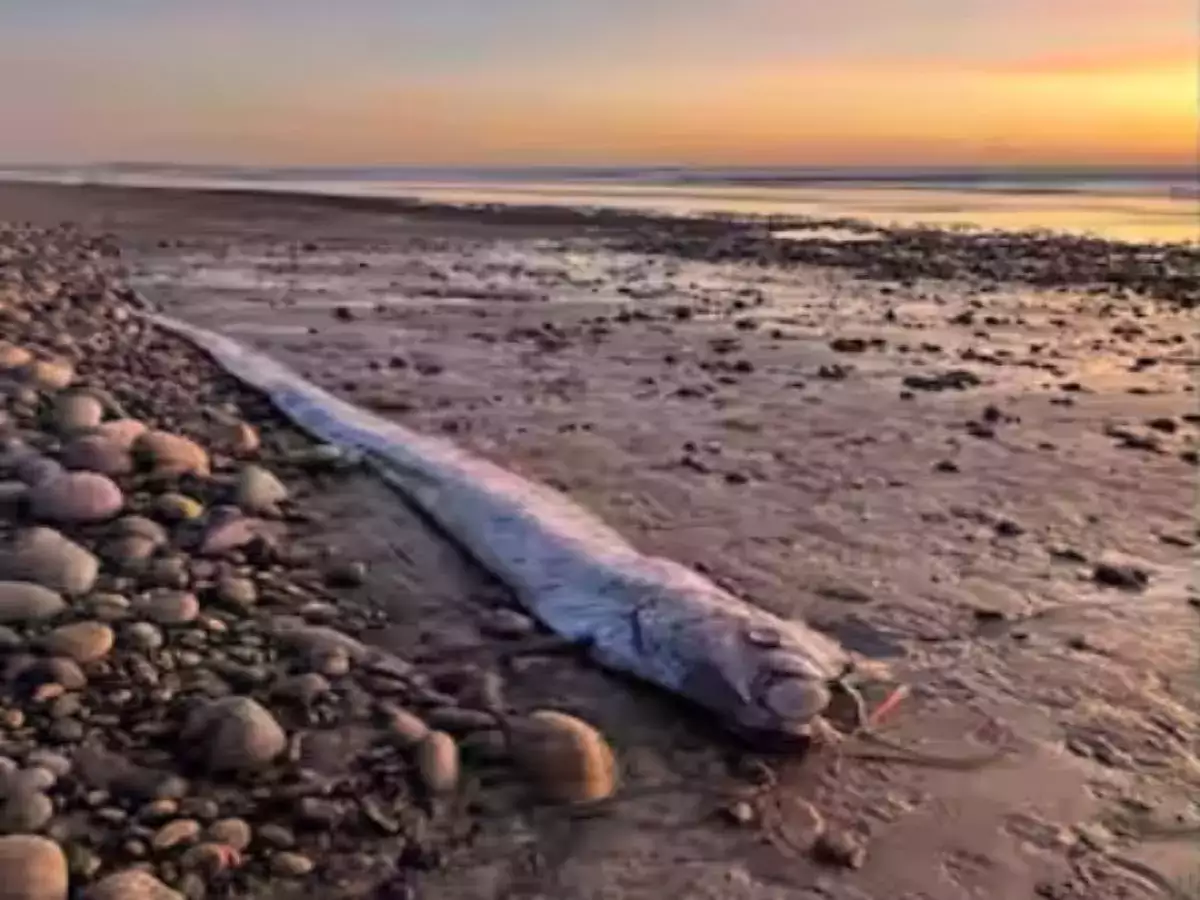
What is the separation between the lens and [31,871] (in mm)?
2850

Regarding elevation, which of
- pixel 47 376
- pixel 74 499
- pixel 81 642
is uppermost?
pixel 47 376

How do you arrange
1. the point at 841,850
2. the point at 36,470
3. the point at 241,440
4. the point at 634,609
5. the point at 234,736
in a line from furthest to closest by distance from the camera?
the point at 241,440 < the point at 36,470 < the point at 634,609 < the point at 234,736 < the point at 841,850

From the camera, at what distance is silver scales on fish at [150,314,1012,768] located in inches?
150

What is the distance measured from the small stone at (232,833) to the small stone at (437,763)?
482mm

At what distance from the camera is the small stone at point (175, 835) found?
3.09 meters

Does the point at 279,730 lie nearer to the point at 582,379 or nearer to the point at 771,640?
the point at 771,640

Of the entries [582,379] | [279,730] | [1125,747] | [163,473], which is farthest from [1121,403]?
[279,730]

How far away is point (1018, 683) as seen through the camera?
427 centimetres

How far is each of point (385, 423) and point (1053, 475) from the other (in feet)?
11.2

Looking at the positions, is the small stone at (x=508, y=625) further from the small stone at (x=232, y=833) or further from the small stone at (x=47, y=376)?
the small stone at (x=47, y=376)

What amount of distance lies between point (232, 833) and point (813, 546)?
3.01 meters

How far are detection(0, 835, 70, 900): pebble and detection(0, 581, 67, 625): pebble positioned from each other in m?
1.37

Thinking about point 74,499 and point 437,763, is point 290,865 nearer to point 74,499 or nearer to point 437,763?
point 437,763

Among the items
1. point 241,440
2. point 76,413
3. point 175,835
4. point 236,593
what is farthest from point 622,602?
point 76,413
